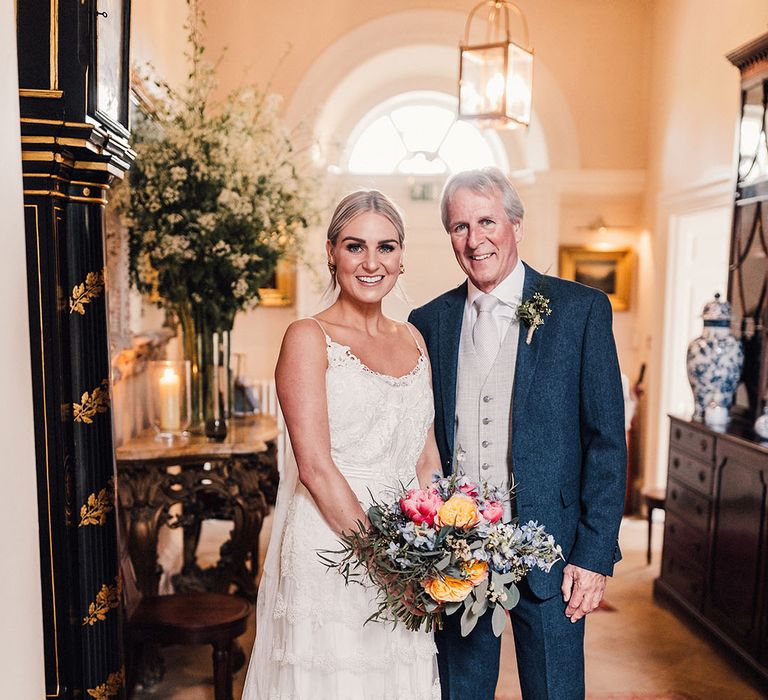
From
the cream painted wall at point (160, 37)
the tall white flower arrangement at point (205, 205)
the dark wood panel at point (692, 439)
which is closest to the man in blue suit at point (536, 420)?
the tall white flower arrangement at point (205, 205)

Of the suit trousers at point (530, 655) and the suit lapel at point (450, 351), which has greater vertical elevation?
the suit lapel at point (450, 351)

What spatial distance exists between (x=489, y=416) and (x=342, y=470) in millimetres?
455

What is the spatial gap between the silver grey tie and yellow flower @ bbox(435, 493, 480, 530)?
628 millimetres

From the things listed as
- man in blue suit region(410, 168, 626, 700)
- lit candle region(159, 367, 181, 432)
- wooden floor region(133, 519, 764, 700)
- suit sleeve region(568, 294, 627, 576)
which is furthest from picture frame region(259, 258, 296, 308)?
suit sleeve region(568, 294, 627, 576)

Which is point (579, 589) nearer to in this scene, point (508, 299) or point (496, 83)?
point (508, 299)

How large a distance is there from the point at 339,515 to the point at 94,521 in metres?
0.67

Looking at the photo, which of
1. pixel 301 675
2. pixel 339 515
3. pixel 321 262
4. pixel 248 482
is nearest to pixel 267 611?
pixel 301 675

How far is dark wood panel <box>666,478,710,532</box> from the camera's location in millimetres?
4020

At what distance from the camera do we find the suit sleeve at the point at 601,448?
207cm

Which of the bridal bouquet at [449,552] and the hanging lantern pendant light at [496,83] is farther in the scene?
the hanging lantern pendant light at [496,83]

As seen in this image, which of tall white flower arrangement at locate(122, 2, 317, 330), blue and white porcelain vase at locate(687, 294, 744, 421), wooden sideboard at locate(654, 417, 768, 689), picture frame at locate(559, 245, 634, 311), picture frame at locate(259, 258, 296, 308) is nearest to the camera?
wooden sideboard at locate(654, 417, 768, 689)

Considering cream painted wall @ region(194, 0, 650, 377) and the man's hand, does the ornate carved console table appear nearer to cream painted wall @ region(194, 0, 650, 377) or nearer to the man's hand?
the man's hand

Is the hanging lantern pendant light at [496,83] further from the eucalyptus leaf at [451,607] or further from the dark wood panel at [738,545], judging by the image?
the eucalyptus leaf at [451,607]

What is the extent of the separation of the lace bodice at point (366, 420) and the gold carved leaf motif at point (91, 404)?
0.60 m
